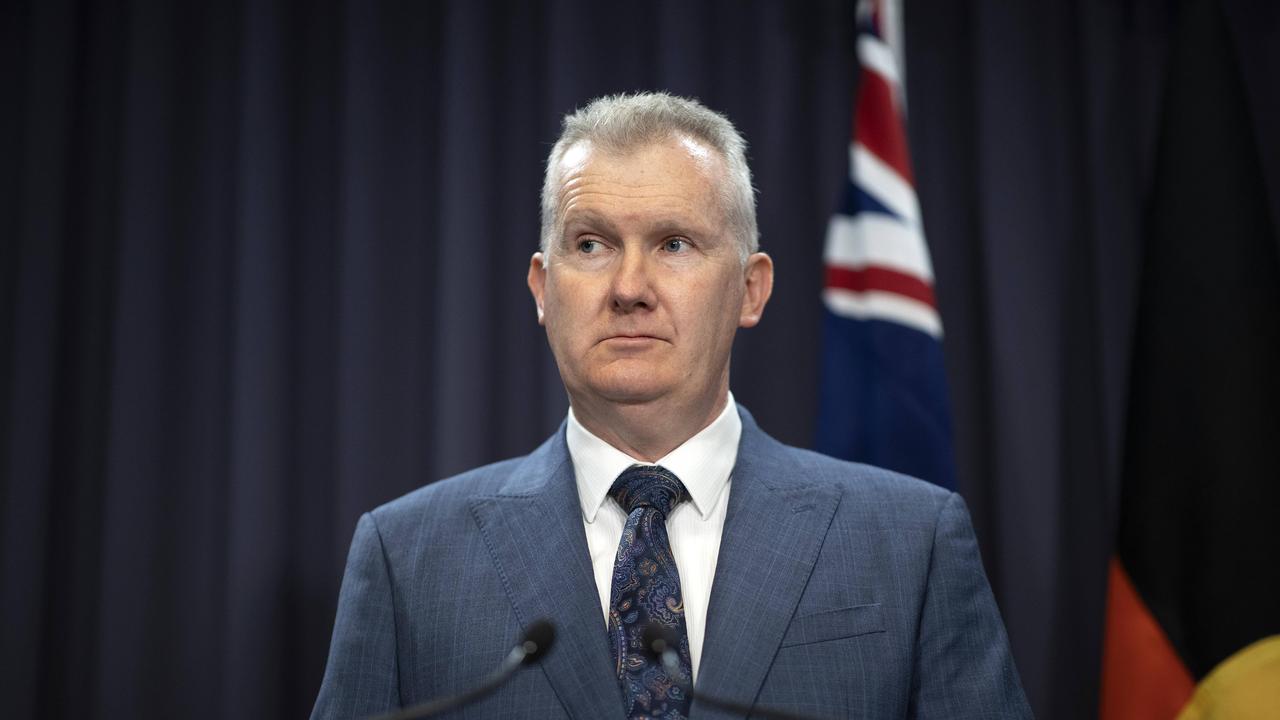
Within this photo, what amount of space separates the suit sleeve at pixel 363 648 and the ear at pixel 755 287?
0.67m

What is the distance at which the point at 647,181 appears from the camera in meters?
1.47

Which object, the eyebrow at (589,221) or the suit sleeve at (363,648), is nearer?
the suit sleeve at (363,648)

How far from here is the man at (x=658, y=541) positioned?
1.35 m

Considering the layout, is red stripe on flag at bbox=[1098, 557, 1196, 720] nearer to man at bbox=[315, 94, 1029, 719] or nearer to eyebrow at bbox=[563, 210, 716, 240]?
man at bbox=[315, 94, 1029, 719]

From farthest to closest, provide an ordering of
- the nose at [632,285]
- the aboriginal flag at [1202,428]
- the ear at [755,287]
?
the aboriginal flag at [1202,428]
the ear at [755,287]
the nose at [632,285]

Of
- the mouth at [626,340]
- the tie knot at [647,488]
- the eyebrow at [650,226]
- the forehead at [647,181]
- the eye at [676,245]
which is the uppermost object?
the forehead at [647,181]

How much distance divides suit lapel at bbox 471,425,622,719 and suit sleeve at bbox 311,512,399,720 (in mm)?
163

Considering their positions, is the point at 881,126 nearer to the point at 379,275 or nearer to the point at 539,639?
the point at 379,275

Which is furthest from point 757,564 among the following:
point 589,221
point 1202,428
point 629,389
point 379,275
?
point 379,275

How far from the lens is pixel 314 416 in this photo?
95.7 inches

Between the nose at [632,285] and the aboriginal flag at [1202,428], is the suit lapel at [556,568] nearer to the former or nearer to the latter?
the nose at [632,285]

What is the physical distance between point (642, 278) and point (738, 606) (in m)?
0.46

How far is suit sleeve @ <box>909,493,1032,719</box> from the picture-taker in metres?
1.37

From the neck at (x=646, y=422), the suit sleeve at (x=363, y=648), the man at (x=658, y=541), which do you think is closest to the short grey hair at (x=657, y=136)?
the man at (x=658, y=541)
